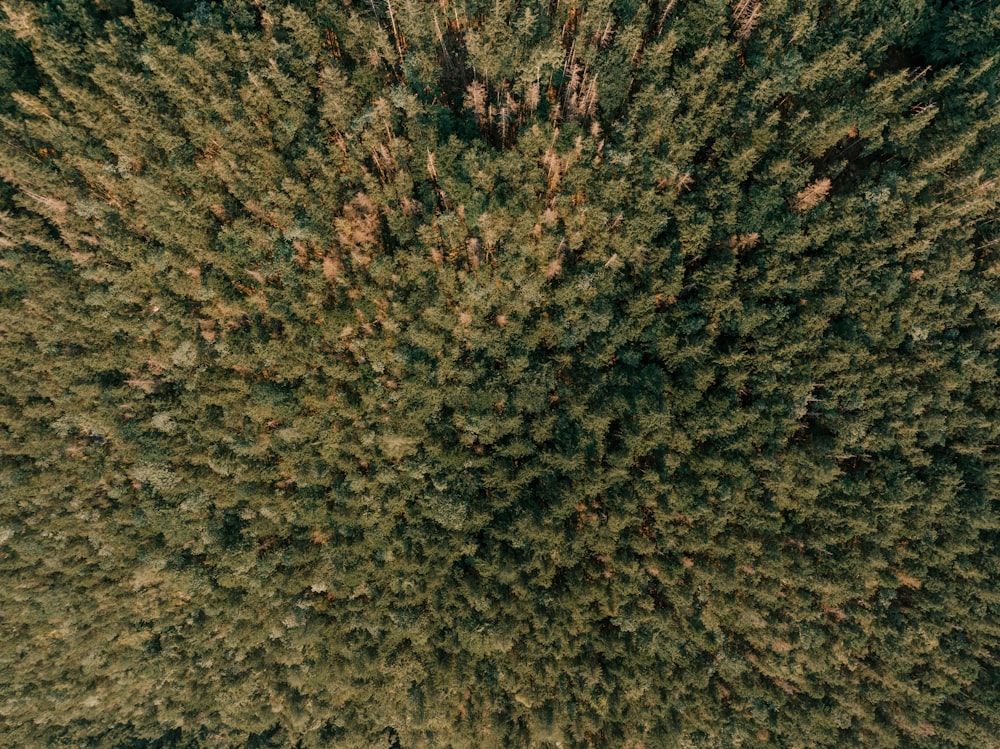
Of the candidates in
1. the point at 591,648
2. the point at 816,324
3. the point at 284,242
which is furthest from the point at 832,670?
the point at 284,242

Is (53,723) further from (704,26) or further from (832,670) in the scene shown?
(704,26)

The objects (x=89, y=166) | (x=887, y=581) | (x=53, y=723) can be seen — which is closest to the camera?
(x=887, y=581)

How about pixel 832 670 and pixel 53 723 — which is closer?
pixel 832 670

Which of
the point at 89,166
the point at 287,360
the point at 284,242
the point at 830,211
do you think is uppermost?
the point at 830,211

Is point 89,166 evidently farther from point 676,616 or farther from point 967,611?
point 967,611

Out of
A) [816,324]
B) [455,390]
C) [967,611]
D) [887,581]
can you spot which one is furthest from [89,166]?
[967,611]

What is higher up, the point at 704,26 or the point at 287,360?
the point at 704,26

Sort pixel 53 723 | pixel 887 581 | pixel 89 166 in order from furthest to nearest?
pixel 53 723, pixel 89 166, pixel 887 581
